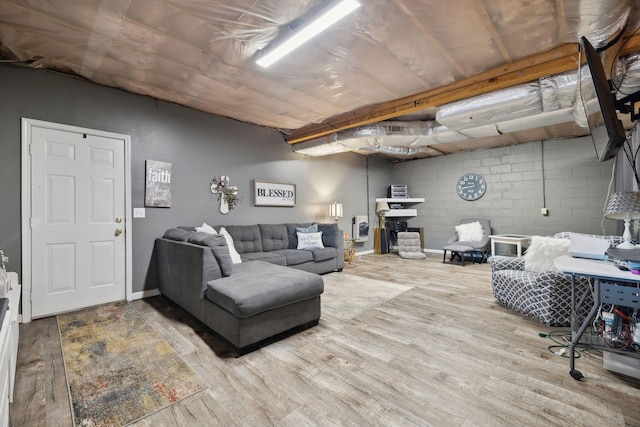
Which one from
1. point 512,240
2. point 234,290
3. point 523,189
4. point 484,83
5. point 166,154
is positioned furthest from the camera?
point 523,189

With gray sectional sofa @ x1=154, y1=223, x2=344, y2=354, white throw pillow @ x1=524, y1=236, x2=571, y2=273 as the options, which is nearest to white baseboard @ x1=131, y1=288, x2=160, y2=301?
gray sectional sofa @ x1=154, y1=223, x2=344, y2=354

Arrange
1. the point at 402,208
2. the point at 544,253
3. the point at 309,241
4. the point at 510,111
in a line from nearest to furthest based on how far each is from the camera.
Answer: the point at 544,253 → the point at 510,111 → the point at 309,241 → the point at 402,208

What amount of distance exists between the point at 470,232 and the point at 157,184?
6040mm

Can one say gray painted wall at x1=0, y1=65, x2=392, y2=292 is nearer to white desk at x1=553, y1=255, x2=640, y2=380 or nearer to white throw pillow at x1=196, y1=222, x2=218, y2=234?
white throw pillow at x1=196, y1=222, x2=218, y2=234

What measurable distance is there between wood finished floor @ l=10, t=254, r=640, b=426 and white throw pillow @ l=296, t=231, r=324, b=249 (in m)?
2.03

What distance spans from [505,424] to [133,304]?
12.0 feet

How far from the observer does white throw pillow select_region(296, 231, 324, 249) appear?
4.60 m

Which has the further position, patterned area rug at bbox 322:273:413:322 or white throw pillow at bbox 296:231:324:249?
white throw pillow at bbox 296:231:324:249

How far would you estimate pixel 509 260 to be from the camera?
10.1ft

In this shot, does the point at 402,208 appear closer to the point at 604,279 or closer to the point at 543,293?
the point at 543,293

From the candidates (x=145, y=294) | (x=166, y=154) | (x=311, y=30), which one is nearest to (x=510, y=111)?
(x=311, y=30)

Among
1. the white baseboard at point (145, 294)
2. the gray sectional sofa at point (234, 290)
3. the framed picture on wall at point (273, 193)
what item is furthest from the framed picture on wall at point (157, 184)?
the framed picture on wall at point (273, 193)

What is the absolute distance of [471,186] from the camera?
6.40 m

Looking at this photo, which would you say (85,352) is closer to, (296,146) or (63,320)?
(63,320)
